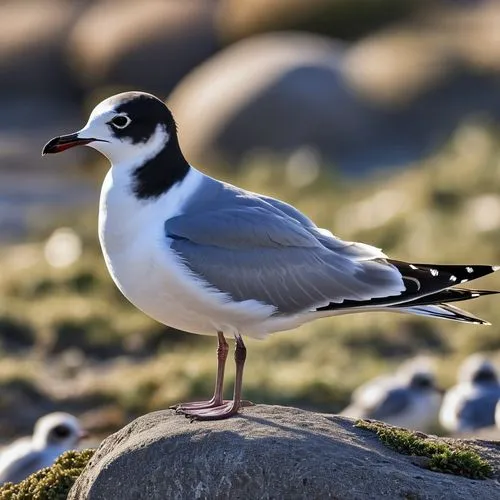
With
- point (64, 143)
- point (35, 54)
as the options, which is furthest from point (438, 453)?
point (35, 54)

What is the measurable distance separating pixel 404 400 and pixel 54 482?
15.0 feet

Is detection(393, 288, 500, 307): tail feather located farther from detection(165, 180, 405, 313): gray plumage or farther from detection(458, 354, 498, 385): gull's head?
detection(458, 354, 498, 385): gull's head

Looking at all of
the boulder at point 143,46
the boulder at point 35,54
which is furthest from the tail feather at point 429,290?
the boulder at point 35,54

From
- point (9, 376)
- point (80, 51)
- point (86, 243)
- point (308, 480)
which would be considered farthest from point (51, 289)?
point (80, 51)

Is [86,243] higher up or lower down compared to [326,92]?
lower down

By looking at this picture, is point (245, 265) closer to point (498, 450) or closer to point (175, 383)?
point (498, 450)

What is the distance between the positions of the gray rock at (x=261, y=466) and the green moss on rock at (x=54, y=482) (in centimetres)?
39

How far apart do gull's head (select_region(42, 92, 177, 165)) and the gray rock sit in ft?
4.73

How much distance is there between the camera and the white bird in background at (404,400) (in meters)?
10.8

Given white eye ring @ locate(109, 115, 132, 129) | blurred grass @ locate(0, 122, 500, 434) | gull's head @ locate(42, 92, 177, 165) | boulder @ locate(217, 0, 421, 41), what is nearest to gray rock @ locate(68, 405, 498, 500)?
gull's head @ locate(42, 92, 177, 165)

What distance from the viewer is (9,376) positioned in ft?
38.8

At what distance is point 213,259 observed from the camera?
6922 millimetres

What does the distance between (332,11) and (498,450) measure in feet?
74.4

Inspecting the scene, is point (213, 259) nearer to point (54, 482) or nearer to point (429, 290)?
point (429, 290)
